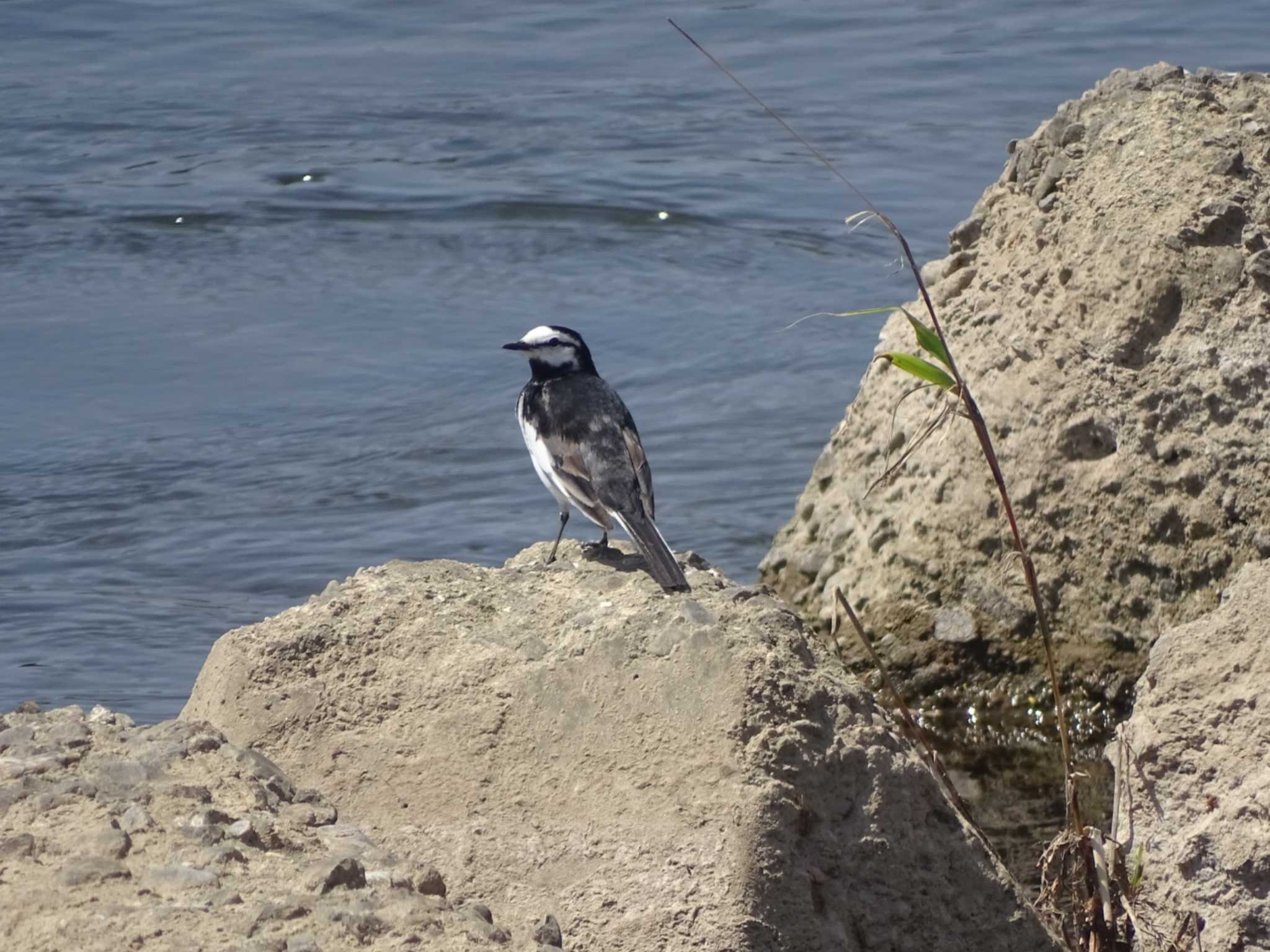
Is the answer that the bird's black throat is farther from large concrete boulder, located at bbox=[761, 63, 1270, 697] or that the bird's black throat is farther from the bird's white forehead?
large concrete boulder, located at bbox=[761, 63, 1270, 697]

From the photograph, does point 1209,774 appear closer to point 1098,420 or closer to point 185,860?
point 1098,420

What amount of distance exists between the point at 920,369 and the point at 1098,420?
2308mm

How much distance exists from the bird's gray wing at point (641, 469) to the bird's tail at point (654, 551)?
98 mm

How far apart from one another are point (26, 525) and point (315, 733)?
17.4ft

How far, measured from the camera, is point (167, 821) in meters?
3.92

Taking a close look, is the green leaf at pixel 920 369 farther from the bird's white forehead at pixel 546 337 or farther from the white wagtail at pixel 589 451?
the bird's white forehead at pixel 546 337

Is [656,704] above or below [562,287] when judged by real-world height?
above

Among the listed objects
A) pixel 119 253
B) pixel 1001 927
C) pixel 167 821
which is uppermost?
pixel 167 821

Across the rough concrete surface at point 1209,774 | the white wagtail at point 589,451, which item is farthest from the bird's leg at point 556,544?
the rough concrete surface at point 1209,774

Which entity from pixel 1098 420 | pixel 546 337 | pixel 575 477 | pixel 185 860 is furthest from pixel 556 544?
pixel 185 860

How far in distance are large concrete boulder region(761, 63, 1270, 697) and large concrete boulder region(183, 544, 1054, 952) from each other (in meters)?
2.09

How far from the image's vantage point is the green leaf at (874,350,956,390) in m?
4.32

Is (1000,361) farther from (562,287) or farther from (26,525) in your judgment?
(562,287)

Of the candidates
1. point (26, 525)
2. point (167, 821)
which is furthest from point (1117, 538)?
point (26, 525)
